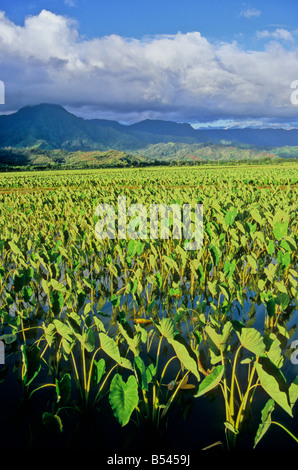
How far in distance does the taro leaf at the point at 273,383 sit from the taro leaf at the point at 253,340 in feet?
0.48

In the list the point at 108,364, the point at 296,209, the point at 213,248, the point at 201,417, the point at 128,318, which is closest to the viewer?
the point at 201,417

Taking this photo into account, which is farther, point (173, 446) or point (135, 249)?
point (135, 249)

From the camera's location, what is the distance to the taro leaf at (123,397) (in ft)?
6.83

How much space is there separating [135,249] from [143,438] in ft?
10.5

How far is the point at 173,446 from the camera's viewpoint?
2268 mm

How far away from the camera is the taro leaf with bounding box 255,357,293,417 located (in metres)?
1.80

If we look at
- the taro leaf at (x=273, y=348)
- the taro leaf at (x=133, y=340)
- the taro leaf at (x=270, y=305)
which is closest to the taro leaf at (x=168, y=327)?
the taro leaf at (x=133, y=340)

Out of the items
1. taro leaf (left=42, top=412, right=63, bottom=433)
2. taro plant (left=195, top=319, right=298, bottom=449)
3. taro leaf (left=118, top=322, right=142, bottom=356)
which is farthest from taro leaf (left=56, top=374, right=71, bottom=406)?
taro plant (left=195, top=319, right=298, bottom=449)

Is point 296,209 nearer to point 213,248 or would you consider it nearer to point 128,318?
point 213,248

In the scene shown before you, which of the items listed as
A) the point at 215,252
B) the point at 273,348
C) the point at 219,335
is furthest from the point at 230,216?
the point at 273,348

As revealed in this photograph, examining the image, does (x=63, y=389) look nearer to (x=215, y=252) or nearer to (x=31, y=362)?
(x=31, y=362)

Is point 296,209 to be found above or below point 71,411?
above

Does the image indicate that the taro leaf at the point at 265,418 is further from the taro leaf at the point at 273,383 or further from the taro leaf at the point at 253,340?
the taro leaf at the point at 253,340
